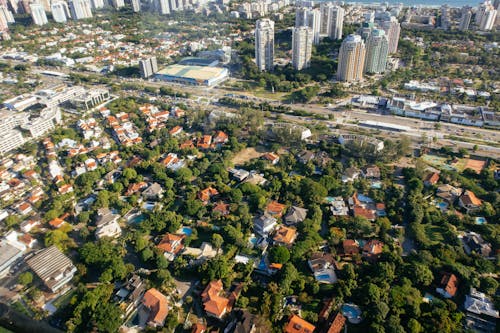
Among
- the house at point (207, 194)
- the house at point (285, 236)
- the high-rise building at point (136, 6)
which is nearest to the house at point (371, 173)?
the house at point (285, 236)

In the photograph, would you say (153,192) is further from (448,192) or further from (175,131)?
(448,192)

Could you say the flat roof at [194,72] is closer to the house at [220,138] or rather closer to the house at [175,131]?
the house at [175,131]

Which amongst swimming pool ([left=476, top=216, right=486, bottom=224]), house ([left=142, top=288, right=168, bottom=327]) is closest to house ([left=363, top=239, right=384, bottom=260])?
swimming pool ([left=476, top=216, right=486, bottom=224])

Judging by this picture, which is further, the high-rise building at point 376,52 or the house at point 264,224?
the high-rise building at point 376,52

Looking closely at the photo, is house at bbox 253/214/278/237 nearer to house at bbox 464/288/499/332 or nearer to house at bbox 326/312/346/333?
house at bbox 326/312/346/333

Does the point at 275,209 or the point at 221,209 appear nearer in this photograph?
the point at 275,209

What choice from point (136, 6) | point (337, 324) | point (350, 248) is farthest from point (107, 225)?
point (136, 6)
